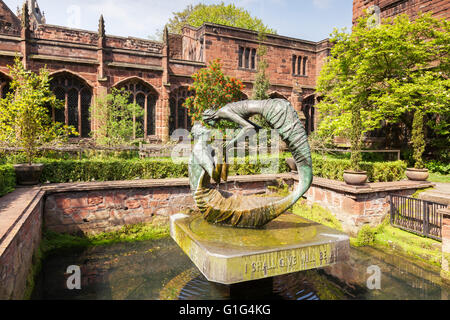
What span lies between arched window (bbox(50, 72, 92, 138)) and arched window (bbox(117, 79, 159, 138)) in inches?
84.6

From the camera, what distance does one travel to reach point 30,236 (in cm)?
504

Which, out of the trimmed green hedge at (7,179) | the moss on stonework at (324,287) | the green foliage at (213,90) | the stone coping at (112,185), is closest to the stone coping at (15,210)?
the trimmed green hedge at (7,179)

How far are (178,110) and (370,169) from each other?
44.8 feet

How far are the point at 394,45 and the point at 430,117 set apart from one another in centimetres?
600

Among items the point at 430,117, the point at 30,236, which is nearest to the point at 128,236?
the point at 30,236

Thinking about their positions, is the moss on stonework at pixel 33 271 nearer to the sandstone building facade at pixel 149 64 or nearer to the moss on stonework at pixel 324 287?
the moss on stonework at pixel 324 287

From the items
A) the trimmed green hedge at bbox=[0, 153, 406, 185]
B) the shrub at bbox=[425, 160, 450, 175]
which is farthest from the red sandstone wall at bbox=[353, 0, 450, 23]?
the trimmed green hedge at bbox=[0, 153, 406, 185]

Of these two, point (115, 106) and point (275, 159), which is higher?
point (115, 106)

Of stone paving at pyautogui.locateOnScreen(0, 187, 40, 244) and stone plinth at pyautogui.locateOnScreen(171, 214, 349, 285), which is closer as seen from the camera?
stone plinth at pyautogui.locateOnScreen(171, 214, 349, 285)

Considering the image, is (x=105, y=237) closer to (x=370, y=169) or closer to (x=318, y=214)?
(x=318, y=214)

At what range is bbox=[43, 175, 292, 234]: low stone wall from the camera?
23.7 feet

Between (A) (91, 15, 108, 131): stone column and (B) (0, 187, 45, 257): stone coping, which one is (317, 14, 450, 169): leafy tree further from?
(A) (91, 15, 108, 131): stone column

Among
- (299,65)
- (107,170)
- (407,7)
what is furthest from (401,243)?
(299,65)
